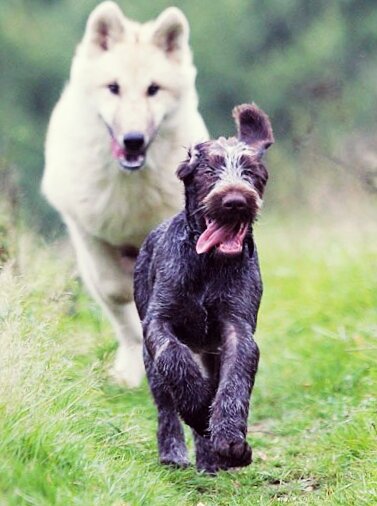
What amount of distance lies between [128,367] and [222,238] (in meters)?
2.72

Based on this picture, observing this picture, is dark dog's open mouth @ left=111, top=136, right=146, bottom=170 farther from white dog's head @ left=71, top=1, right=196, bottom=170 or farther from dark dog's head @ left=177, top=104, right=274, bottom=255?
dark dog's head @ left=177, top=104, right=274, bottom=255

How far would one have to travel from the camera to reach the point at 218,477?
611 cm

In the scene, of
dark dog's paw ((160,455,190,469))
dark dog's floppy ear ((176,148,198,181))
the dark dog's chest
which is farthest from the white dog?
dark dog's floppy ear ((176,148,198,181))

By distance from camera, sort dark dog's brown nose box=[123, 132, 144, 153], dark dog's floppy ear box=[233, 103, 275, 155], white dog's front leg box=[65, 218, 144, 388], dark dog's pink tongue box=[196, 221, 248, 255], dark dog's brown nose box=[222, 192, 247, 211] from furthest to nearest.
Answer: white dog's front leg box=[65, 218, 144, 388], dark dog's brown nose box=[123, 132, 144, 153], dark dog's floppy ear box=[233, 103, 275, 155], dark dog's pink tongue box=[196, 221, 248, 255], dark dog's brown nose box=[222, 192, 247, 211]

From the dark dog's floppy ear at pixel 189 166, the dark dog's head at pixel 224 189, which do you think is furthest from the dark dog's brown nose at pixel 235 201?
the dark dog's floppy ear at pixel 189 166

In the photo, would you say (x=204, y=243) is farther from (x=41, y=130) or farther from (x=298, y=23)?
(x=298, y=23)

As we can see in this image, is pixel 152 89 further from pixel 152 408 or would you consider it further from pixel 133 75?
pixel 152 408

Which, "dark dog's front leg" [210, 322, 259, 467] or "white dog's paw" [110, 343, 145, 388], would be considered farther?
"white dog's paw" [110, 343, 145, 388]

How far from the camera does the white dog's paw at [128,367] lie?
8141mm

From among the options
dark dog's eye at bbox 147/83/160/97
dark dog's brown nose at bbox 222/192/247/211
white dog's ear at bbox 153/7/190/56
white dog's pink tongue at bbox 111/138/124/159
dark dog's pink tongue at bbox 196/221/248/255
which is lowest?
dark dog's pink tongue at bbox 196/221/248/255

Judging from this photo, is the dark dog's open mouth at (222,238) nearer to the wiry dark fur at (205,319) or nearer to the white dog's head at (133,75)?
the wiry dark fur at (205,319)

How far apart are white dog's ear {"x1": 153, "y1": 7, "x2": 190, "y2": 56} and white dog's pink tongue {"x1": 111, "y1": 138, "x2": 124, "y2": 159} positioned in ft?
2.89

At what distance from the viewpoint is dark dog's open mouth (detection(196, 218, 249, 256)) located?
5812 mm

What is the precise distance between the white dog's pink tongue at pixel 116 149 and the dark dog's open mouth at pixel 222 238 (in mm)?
2778
